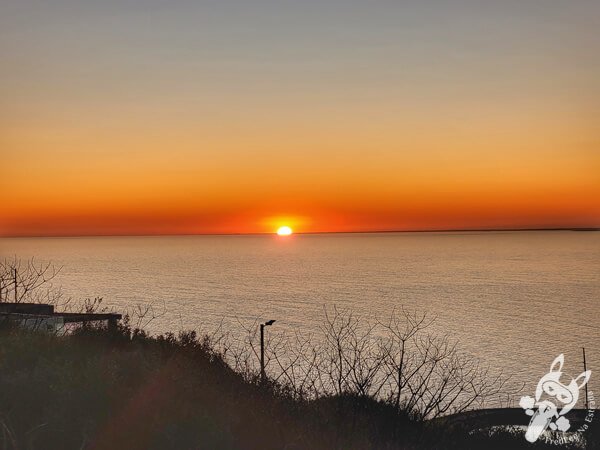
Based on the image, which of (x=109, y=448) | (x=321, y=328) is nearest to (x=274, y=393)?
(x=109, y=448)

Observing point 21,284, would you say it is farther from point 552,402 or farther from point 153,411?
point 153,411

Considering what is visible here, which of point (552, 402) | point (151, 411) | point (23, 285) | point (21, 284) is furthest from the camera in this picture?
point (21, 284)

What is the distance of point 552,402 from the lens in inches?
1887

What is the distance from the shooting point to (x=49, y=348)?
13.2m

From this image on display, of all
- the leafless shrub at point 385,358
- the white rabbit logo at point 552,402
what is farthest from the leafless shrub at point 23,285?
the white rabbit logo at point 552,402

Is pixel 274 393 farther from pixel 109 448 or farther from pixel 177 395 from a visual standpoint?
pixel 109 448

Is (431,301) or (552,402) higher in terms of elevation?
(431,301)

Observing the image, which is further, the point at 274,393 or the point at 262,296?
the point at 262,296

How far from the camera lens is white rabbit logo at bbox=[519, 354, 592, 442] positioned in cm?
3409

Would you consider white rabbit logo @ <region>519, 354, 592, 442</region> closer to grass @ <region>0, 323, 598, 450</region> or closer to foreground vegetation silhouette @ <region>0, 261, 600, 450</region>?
foreground vegetation silhouette @ <region>0, 261, 600, 450</region>

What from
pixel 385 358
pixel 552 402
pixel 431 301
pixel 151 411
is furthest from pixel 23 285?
pixel 431 301

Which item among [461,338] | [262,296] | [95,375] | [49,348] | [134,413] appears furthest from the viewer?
[262,296]

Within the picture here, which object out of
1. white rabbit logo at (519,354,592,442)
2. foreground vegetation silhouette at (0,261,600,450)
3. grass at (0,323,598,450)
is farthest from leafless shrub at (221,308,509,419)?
grass at (0,323,598,450)

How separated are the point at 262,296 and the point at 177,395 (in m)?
96.1
